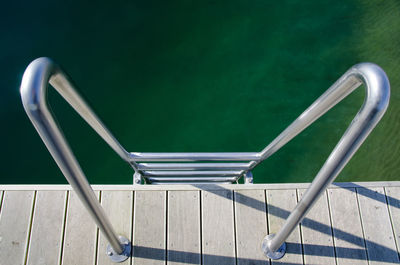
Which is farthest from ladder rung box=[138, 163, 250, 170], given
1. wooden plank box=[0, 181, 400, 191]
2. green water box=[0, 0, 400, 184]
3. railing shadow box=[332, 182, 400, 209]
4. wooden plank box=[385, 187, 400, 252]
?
green water box=[0, 0, 400, 184]

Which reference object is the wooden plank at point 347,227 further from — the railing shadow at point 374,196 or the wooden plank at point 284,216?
the wooden plank at point 284,216

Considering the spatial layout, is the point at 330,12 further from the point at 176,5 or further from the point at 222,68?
the point at 176,5

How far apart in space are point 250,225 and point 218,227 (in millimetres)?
126

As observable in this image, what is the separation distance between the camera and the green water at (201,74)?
2695 millimetres

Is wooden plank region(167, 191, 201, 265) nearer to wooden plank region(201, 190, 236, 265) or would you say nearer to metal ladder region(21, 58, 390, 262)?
wooden plank region(201, 190, 236, 265)

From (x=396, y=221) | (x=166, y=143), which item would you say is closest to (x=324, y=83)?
(x=166, y=143)

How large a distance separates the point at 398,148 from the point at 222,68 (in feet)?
5.74

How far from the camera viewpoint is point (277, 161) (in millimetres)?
2680

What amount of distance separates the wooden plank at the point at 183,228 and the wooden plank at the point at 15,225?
55 cm

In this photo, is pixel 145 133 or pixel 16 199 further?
pixel 145 133

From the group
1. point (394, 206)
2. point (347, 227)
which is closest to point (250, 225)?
point (347, 227)

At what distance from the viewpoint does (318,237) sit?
1.20 m

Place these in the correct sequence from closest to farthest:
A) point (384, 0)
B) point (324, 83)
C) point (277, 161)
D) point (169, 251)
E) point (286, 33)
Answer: point (169, 251), point (277, 161), point (324, 83), point (286, 33), point (384, 0)

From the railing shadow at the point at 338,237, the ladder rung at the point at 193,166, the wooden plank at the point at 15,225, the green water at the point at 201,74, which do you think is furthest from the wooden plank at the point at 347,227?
the green water at the point at 201,74
